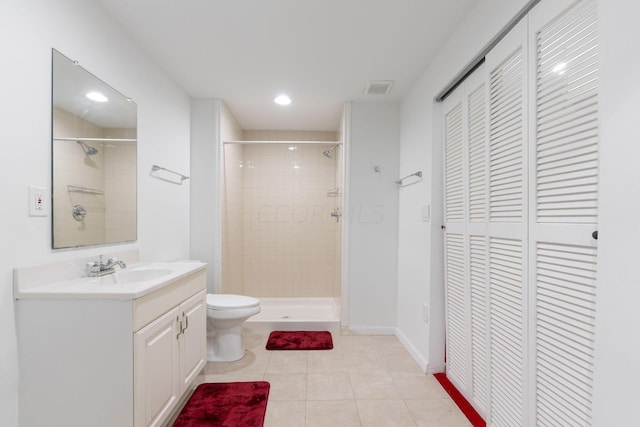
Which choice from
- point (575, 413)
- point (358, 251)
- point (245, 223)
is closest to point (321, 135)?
point (245, 223)

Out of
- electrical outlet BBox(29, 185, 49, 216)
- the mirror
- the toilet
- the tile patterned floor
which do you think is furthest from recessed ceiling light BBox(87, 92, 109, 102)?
the tile patterned floor

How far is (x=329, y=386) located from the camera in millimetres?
2213

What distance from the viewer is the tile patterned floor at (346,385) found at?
1.86m

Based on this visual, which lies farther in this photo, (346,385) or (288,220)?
(288,220)

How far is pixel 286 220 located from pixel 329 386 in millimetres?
2256

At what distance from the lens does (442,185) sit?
233cm

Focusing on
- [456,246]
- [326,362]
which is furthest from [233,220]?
[456,246]

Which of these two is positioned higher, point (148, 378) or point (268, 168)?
point (268, 168)

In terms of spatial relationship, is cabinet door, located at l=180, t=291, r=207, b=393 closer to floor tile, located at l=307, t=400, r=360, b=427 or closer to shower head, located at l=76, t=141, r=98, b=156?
floor tile, located at l=307, t=400, r=360, b=427

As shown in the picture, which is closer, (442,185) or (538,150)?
(538,150)

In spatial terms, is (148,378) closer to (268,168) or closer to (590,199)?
(590,199)

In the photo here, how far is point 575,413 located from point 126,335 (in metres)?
1.76

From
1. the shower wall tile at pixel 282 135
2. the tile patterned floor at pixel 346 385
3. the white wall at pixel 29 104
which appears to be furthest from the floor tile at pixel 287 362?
the shower wall tile at pixel 282 135

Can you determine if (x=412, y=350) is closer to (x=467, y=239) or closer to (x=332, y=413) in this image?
(x=332, y=413)
